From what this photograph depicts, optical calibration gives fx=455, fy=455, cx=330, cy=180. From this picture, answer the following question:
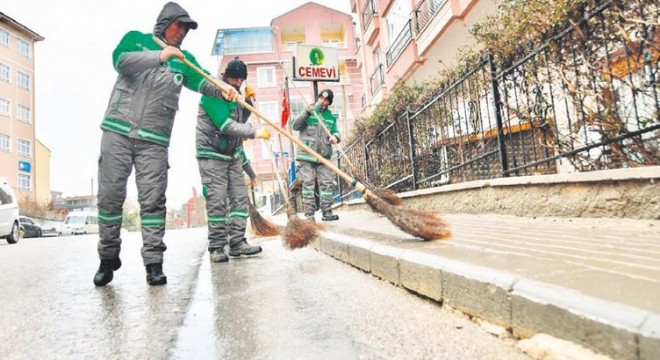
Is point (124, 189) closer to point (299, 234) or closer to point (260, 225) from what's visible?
point (299, 234)

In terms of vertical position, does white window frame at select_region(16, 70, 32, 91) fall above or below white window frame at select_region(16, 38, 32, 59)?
below

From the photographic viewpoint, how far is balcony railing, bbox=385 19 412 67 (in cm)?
1499

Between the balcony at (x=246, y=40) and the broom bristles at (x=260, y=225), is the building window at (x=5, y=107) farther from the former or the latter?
the broom bristles at (x=260, y=225)

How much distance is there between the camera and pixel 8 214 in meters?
12.9

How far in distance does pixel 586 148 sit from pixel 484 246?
6.67 ft

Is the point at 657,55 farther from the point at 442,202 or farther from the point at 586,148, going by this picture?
the point at 442,202

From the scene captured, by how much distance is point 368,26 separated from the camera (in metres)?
21.0

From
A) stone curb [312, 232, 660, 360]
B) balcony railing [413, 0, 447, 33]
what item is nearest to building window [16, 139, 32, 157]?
balcony railing [413, 0, 447, 33]

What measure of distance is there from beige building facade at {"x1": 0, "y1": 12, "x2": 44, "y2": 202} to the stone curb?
39.4m

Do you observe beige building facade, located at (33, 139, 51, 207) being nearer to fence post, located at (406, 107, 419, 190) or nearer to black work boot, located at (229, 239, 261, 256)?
fence post, located at (406, 107, 419, 190)

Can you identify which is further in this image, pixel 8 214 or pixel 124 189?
pixel 8 214

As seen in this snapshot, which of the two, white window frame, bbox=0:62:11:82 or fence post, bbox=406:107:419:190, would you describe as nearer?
fence post, bbox=406:107:419:190

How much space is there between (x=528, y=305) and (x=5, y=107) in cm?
4357

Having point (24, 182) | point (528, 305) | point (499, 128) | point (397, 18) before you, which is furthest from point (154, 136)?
point (24, 182)
